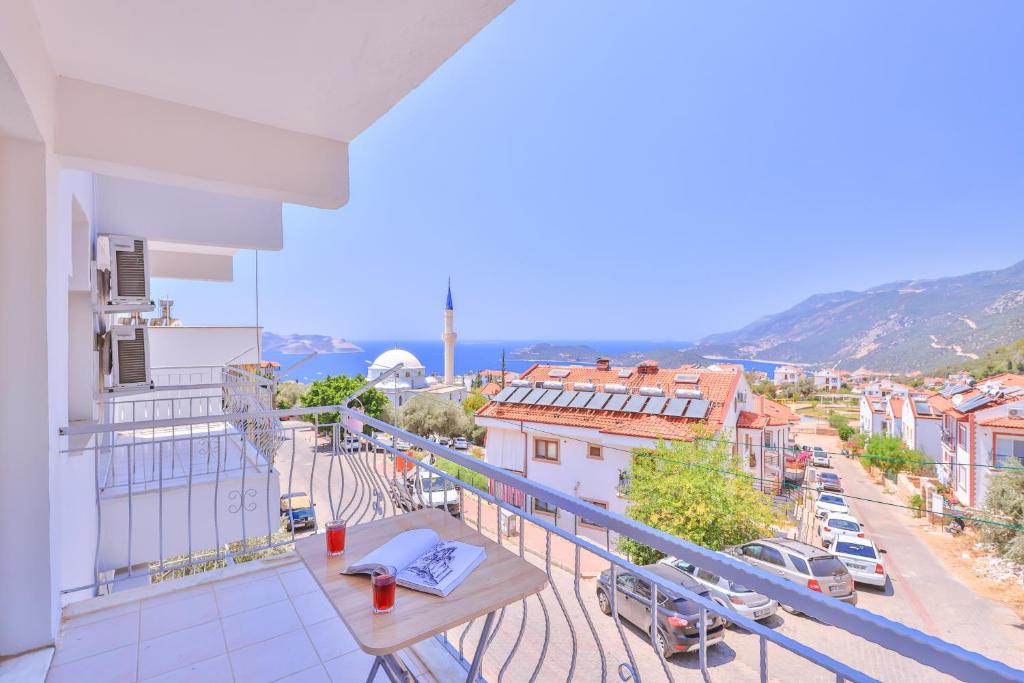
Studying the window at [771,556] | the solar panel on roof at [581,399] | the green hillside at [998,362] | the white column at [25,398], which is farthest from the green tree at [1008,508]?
the white column at [25,398]

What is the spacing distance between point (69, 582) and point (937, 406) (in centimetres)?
2375

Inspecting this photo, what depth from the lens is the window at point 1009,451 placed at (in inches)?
433

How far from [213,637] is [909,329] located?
4290cm

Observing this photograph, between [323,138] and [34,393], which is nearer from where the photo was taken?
[34,393]

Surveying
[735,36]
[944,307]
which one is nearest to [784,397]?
[944,307]

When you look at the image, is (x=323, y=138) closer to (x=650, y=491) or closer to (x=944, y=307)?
(x=650, y=491)

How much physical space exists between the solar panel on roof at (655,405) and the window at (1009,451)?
822cm

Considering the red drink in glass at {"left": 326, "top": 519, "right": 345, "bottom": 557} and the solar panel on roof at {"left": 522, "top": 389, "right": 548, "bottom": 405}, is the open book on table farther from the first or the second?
the solar panel on roof at {"left": 522, "top": 389, "right": 548, "bottom": 405}

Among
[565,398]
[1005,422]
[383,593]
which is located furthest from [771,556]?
[383,593]

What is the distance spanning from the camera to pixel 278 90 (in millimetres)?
2057

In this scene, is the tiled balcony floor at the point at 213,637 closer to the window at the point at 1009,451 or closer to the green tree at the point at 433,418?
the window at the point at 1009,451

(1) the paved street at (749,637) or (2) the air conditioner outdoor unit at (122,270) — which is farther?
(1) the paved street at (749,637)

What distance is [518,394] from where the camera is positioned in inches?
761

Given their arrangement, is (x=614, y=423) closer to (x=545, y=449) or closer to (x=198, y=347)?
(x=545, y=449)
